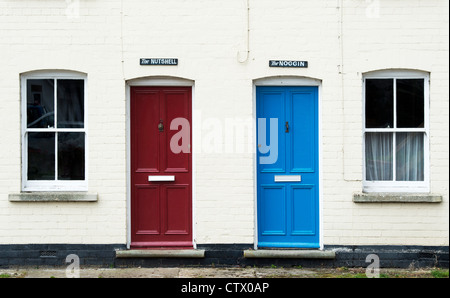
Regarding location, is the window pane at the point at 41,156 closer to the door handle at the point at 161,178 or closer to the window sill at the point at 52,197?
the window sill at the point at 52,197

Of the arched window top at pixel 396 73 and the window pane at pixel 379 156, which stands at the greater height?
the arched window top at pixel 396 73

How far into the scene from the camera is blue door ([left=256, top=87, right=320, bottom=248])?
11.4 m

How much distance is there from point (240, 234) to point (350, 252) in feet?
5.88

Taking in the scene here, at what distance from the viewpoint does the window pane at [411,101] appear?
11.4 m

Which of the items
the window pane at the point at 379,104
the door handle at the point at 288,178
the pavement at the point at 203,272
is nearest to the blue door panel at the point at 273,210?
the door handle at the point at 288,178

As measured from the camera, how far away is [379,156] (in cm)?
1148

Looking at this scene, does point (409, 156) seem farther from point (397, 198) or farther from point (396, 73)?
point (396, 73)

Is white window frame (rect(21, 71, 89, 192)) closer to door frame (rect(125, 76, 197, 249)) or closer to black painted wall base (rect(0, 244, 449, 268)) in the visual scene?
door frame (rect(125, 76, 197, 249))

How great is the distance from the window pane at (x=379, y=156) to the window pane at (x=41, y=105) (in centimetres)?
521

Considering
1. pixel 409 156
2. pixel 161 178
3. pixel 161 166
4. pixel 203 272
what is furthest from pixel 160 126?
pixel 409 156

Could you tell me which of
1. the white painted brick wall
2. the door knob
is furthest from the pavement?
the door knob

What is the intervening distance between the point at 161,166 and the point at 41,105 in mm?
2202

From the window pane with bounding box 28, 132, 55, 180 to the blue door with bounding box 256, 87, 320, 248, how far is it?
3379 mm

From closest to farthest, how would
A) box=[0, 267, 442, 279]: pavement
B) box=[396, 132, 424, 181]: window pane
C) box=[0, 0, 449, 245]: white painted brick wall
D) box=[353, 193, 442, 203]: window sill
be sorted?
box=[0, 267, 442, 279]: pavement < box=[353, 193, 442, 203]: window sill < box=[0, 0, 449, 245]: white painted brick wall < box=[396, 132, 424, 181]: window pane
